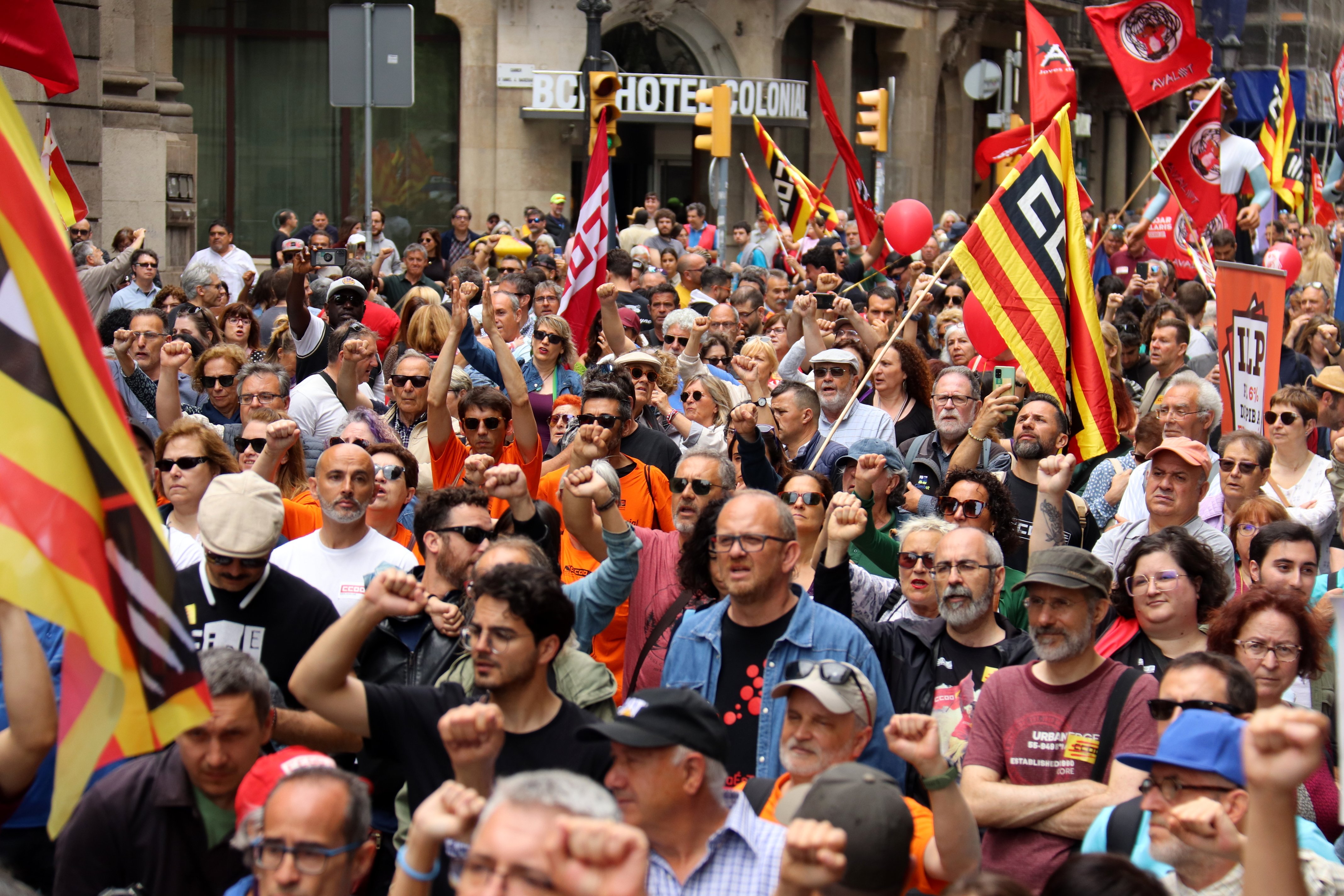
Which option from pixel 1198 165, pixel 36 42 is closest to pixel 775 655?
pixel 36 42

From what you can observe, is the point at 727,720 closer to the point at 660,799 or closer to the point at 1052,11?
the point at 660,799

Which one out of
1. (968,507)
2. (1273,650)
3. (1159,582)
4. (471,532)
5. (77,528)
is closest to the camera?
(77,528)

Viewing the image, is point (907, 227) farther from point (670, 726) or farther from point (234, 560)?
point (670, 726)

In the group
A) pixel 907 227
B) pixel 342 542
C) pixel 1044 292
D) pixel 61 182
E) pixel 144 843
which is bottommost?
pixel 144 843

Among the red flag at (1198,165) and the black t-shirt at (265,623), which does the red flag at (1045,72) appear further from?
the black t-shirt at (265,623)

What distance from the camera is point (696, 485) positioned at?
5914mm

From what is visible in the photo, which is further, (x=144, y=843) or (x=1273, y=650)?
(x=1273, y=650)

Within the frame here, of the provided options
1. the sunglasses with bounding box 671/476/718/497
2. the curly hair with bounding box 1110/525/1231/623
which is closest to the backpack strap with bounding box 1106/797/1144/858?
the curly hair with bounding box 1110/525/1231/623

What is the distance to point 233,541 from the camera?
462 cm

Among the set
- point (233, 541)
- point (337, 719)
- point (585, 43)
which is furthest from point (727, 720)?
point (585, 43)

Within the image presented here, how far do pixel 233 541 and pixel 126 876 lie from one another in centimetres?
118

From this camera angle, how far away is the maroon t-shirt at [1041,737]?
409 centimetres

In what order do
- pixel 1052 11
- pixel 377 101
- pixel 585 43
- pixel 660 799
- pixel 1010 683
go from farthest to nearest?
pixel 1052 11
pixel 585 43
pixel 377 101
pixel 1010 683
pixel 660 799

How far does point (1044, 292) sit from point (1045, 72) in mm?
4990
